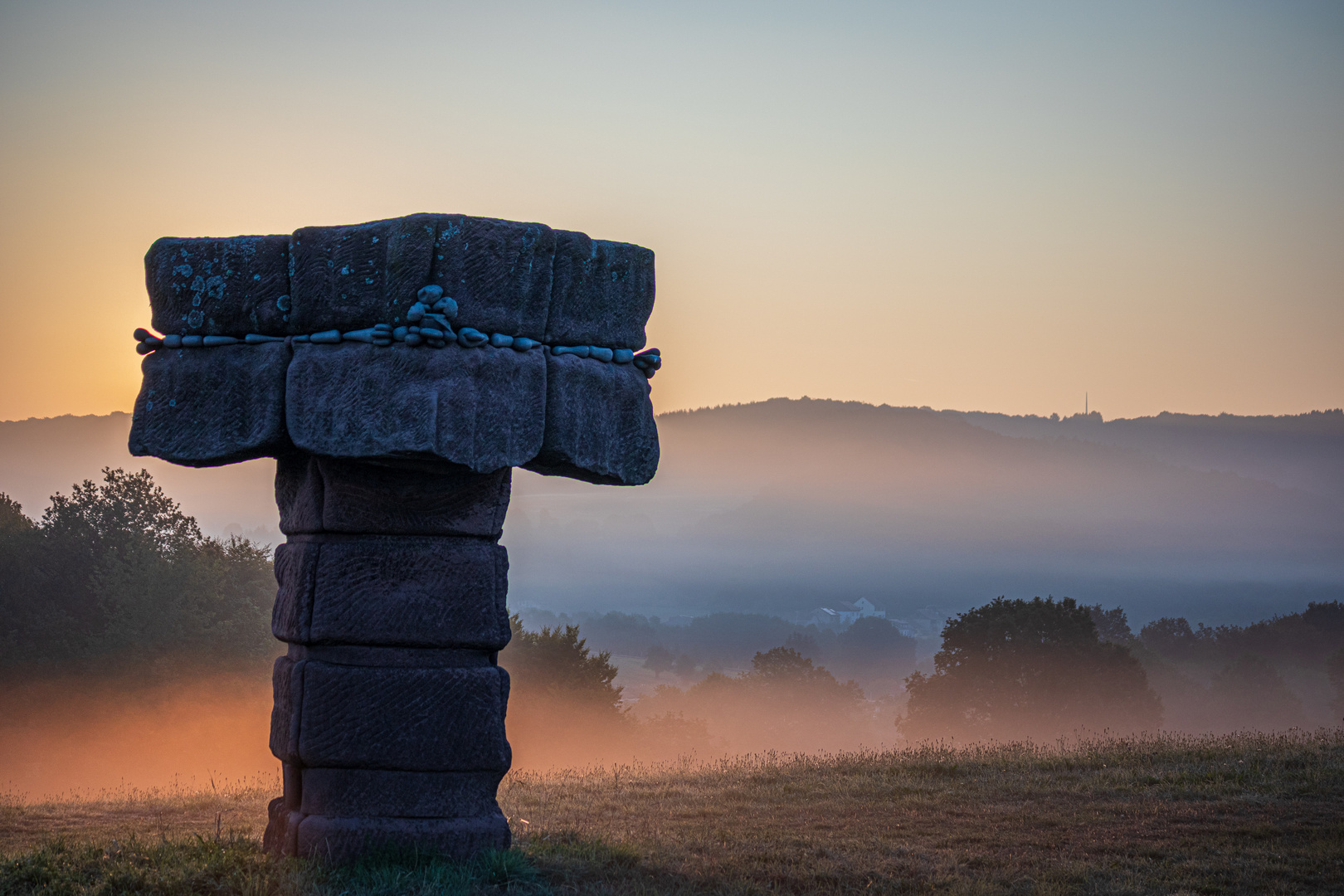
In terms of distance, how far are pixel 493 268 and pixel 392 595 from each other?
2007mm

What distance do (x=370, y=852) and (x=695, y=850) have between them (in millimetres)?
2402

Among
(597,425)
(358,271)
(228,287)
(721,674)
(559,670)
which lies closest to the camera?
(358,271)

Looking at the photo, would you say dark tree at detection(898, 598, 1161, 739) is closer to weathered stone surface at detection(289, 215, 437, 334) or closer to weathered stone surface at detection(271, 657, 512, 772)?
weathered stone surface at detection(271, 657, 512, 772)

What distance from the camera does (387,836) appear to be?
260 inches

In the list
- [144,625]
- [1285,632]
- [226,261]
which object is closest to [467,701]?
[226,261]

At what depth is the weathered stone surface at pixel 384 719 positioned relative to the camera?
6.67 metres

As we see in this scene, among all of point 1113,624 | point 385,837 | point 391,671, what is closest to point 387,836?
point 385,837

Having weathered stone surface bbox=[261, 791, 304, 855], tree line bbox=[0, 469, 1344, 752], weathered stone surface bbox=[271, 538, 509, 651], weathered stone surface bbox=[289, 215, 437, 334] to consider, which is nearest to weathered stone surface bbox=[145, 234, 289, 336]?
weathered stone surface bbox=[289, 215, 437, 334]

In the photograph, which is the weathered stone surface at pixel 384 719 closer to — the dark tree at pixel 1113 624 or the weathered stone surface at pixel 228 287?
the weathered stone surface at pixel 228 287

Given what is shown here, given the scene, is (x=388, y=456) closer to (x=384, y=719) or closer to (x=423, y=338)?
(x=423, y=338)

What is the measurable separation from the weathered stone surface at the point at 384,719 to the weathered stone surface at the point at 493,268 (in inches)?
83.3

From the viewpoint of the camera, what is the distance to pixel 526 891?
6391mm

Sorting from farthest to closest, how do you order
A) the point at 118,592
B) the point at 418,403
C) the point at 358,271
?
the point at 118,592 < the point at 358,271 < the point at 418,403

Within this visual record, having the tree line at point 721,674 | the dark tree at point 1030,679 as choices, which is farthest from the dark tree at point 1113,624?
the dark tree at point 1030,679
